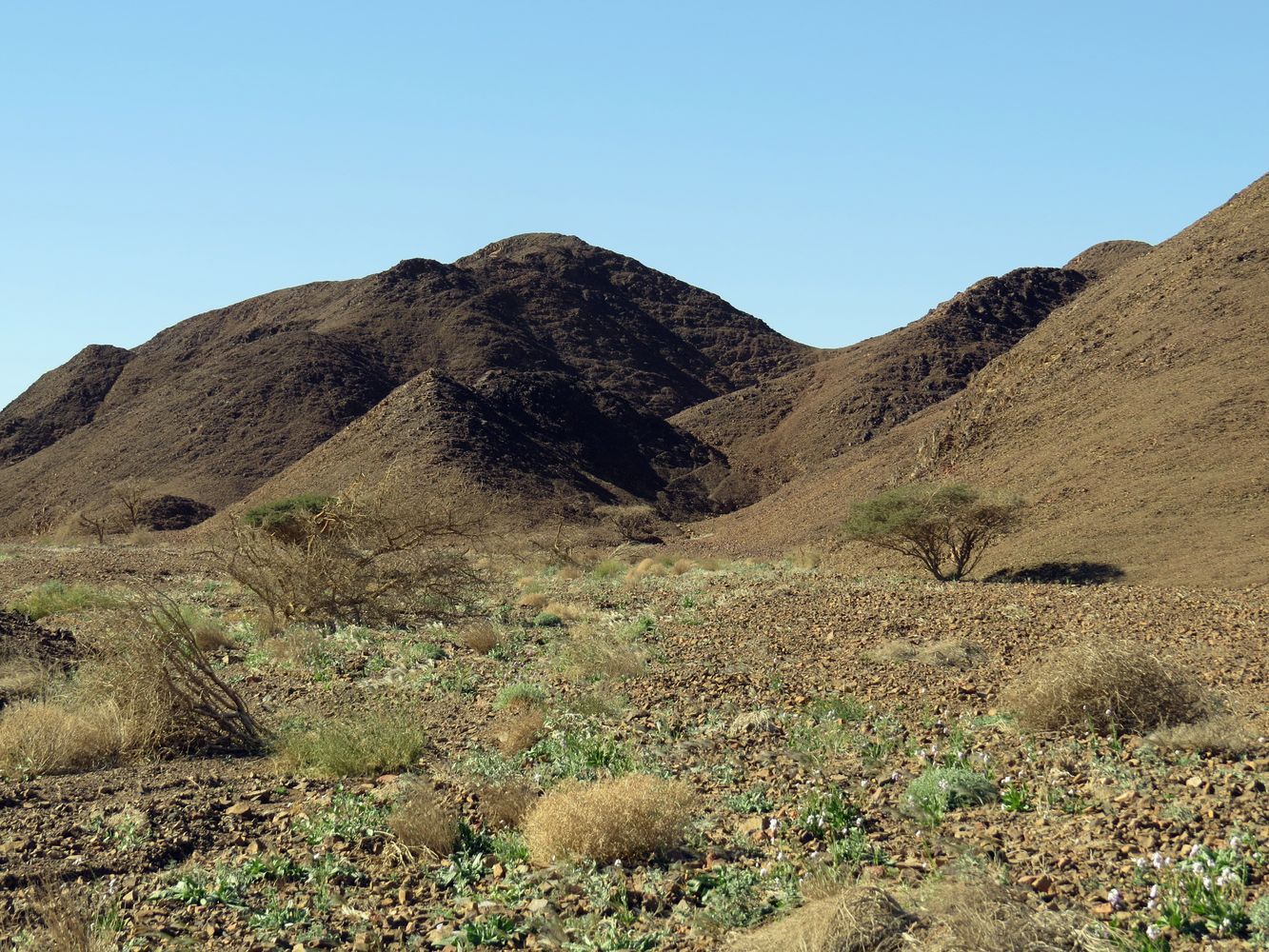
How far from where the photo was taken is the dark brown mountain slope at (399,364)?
64756 millimetres

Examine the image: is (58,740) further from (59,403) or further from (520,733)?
(59,403)

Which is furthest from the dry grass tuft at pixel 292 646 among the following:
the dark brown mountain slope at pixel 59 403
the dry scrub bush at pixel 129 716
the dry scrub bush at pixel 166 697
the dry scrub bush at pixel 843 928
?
the dark brown mountain slope at pixel 59 403

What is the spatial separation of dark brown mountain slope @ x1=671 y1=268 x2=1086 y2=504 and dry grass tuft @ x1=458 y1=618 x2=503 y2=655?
45349 mm

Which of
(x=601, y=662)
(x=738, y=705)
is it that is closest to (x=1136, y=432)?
(x=601, y=662)

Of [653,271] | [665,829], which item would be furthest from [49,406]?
[665,829]

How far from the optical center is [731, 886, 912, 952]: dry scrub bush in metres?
4.18

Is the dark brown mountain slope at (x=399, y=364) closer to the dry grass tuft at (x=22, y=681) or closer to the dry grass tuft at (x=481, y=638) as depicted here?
the dry grass tuft at (x=481, y=638)

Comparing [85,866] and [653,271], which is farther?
[653,271]

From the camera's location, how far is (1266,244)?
1351 inches

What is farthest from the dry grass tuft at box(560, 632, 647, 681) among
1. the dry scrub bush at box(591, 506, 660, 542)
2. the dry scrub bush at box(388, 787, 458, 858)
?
the dry scrub bush at box(591, 506, 660, 542)

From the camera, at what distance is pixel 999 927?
4.12 metres

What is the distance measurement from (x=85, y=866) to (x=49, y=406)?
286ft

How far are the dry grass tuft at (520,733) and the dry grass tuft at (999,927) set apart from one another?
4.47 meters

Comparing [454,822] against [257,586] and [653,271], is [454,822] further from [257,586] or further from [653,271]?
[653,271]
